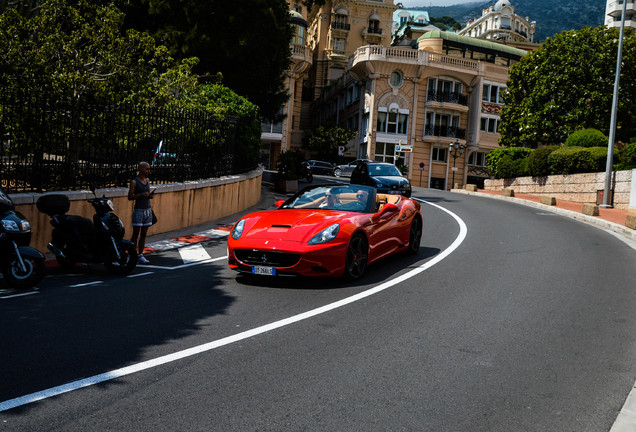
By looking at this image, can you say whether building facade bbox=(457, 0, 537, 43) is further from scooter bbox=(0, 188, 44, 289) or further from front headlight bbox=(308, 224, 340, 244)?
scooter bbox=(0, 188, 44, 289)

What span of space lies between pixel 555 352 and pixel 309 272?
3333mm

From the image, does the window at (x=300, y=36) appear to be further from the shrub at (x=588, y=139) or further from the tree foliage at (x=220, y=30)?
the tree foliage at (x=220, y=30)

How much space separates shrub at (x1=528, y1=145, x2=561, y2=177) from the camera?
33.4 m

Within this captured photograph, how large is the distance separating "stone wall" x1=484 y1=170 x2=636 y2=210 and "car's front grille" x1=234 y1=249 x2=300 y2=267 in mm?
20569

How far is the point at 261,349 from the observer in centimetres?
536

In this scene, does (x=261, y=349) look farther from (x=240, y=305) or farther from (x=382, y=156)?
(x=382, y=156)

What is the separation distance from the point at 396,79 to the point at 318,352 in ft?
181

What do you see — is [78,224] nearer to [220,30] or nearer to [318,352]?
[318,352]

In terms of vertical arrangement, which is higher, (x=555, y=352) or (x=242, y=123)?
(x=242, y=123)

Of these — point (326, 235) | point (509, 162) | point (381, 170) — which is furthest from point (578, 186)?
point (326, 235)

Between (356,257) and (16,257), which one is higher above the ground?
(356,257)

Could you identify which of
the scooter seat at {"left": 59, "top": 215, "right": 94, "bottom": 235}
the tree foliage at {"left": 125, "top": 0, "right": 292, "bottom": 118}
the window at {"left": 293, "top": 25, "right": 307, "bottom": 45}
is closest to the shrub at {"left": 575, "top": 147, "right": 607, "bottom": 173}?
the tree foliage at {"left": 125, "top": 0, "right": 292, "bottom": 118}

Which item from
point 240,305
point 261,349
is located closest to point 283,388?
point 261,349

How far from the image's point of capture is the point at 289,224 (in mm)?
8547
